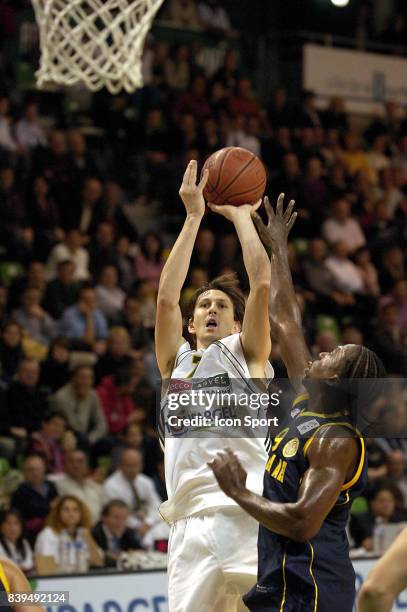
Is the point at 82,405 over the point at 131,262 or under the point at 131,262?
under

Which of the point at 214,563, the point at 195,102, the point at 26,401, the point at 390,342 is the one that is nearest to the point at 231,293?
the point at 214,563

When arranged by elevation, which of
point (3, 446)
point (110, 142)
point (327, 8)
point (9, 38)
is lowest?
point (3, 446)

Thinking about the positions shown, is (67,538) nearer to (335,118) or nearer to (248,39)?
(335,118)

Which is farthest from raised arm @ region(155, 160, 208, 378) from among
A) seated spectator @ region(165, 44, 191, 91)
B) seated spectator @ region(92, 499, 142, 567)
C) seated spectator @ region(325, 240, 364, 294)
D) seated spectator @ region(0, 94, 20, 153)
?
seated spectator @ region(165, 44, 191, 91)

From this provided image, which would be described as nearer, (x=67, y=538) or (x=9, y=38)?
(x=67, y=538)

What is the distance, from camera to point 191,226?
14.2 ft

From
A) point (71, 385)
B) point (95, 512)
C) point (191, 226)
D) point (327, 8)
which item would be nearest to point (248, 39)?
point (327, 8)

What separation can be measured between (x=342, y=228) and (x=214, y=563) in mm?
7680

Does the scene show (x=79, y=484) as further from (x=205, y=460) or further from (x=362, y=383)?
(x=362, y=383)

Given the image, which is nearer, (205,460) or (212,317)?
(205,460)

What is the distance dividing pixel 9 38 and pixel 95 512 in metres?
5.94

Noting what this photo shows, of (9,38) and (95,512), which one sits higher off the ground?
(9,38)

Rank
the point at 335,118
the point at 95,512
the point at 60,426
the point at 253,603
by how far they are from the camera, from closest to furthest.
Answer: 1. the point at 253,603
2. the point at 95,512
3. the point at 60,426
4. the point at 335,118

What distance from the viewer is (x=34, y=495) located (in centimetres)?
714
